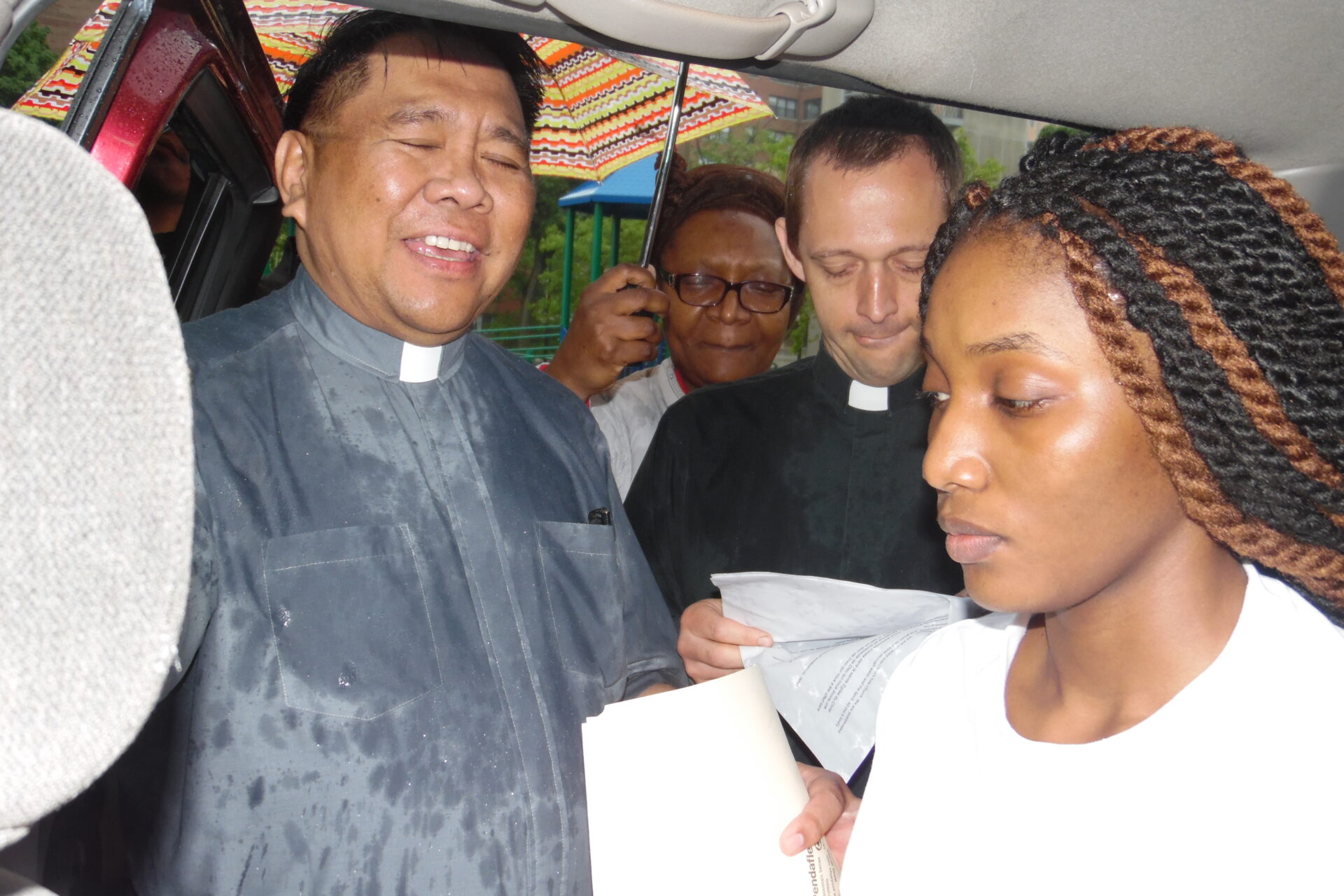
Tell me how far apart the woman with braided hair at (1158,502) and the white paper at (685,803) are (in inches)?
A: 11.4

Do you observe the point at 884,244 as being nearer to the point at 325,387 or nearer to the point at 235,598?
the point at 325,387

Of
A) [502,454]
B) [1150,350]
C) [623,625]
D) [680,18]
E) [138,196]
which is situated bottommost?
[623,625]

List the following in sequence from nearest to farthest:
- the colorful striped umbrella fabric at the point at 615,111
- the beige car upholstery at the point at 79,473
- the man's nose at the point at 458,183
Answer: the beige car upholstery at the point at 79,473 < the man's nose at the point at 458,183 < the colorful striped umbrella fabric at the point at 615,111

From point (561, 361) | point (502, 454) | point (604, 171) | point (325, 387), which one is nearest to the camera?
point (325, 387)

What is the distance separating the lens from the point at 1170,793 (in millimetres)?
1287

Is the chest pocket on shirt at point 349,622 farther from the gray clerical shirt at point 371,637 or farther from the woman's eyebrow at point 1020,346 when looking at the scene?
the woman's eyebrow at point 1020,346

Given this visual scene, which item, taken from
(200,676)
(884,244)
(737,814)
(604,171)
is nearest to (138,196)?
(200,676)

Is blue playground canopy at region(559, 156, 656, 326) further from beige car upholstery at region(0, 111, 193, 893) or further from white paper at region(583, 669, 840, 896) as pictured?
beige car upholstery at region(0, 111, 193, 893)

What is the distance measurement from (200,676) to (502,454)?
77 centimetres

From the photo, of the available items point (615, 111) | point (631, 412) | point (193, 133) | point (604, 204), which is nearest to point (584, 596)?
point (193, 133)

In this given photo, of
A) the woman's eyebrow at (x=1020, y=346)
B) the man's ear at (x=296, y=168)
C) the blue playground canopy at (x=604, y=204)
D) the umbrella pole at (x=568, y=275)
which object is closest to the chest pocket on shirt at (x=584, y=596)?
the man's ear at (x=296, y=168)

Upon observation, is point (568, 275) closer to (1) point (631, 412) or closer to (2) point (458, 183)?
(1) point (631, 412)

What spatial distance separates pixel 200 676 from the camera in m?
1.63

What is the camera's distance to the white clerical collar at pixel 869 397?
2.85 metres
